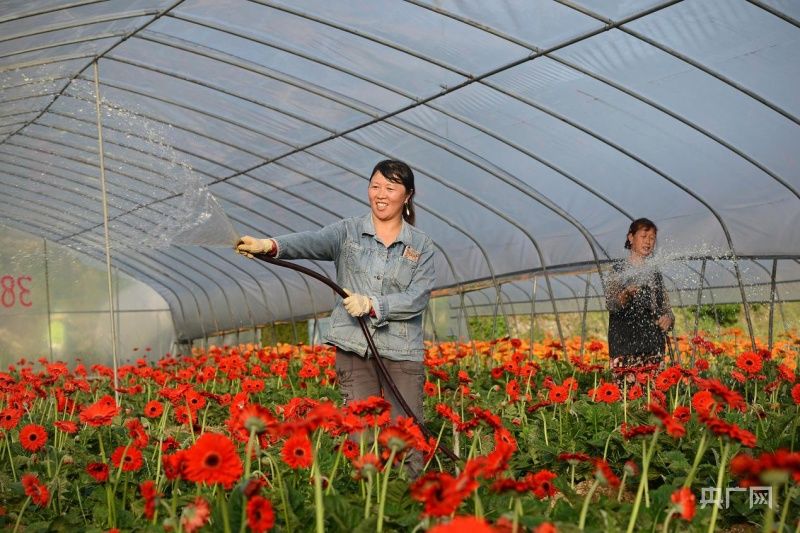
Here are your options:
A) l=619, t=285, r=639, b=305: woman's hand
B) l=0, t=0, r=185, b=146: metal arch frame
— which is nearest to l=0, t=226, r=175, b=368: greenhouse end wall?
l=0, t=0, r=185, b=146: metal arch frame

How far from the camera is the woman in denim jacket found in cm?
358

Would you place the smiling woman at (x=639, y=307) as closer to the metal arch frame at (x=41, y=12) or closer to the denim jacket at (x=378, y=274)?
the denim jacket at (x=378, y=274)

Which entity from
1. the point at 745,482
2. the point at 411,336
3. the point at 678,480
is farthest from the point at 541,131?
the point at 745,482

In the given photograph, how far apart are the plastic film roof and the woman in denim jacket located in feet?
10.4

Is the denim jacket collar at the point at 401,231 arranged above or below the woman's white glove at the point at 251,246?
above

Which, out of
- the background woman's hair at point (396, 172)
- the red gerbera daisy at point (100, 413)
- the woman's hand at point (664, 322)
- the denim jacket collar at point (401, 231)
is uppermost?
the background woman's hair at point (396, 172)

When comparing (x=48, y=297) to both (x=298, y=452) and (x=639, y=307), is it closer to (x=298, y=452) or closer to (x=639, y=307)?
(x=639, y=307)

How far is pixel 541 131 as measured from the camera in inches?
322

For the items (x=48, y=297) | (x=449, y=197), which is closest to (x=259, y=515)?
(x=449, y=197)

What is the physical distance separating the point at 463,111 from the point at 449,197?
7.45ft

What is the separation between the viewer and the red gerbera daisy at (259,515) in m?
1.83

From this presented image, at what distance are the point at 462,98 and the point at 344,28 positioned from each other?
4.63 ft

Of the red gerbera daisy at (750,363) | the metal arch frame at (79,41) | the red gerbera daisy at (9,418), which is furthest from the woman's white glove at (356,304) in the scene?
the metal arch frame at (79,41)

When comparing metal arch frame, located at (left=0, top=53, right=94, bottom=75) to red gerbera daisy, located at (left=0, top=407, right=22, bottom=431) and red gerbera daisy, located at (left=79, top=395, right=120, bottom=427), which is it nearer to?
red gerbera daisy, located at (left=0, top=407, right=22, bottom=431)
